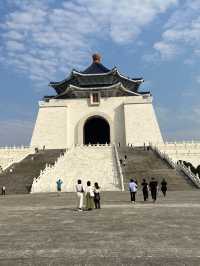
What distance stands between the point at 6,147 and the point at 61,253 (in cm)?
3676

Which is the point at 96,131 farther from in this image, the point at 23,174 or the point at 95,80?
the point at 23,174

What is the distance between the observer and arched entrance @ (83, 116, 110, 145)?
1982 inches

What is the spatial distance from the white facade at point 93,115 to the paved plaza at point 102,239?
37128 mm

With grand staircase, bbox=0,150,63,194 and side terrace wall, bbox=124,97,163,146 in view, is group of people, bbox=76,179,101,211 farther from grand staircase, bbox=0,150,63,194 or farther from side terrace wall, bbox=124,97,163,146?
side terrace wall, bbox=124,97,163,146

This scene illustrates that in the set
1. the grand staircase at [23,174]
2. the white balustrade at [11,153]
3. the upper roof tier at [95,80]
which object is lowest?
the grand staircase at [23,174]

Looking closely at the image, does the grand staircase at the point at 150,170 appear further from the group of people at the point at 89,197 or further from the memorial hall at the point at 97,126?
the group of people at the point at 89,197

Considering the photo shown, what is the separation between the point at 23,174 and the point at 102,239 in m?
20.3

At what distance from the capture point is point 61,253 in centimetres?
532

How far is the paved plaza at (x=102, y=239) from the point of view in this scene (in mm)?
4953

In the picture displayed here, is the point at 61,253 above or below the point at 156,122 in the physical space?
below

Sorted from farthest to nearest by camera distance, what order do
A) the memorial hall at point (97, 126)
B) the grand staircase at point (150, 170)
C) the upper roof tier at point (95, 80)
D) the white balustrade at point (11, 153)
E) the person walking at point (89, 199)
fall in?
the upper roof tier at point (95, 80) < the white balustrade at point (11, 153) < the memorial hall at point (97, 126) < the grand staircase at point (150, 170) < the person walking at point (89, 199)

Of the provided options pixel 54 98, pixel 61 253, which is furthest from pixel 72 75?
pixel 61 253

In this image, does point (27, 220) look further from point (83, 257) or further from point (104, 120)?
point (104, 120)

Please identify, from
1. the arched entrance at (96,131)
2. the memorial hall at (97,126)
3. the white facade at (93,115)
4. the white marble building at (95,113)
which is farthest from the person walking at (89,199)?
the arched entrance at (96,131)
